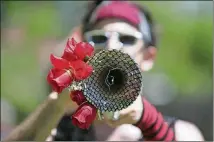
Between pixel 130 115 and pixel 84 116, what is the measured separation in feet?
0.66

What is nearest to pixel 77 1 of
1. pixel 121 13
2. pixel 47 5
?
pixel 47 5

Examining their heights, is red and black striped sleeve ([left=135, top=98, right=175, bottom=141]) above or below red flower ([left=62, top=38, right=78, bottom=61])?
below

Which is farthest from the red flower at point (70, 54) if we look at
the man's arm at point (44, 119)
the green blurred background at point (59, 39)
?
the green blurred background at point (59, 39)

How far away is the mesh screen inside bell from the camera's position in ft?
3.36

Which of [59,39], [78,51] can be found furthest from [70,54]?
[59,39]

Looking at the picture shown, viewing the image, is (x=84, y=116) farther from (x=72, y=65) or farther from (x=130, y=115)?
(x=130, y=115)

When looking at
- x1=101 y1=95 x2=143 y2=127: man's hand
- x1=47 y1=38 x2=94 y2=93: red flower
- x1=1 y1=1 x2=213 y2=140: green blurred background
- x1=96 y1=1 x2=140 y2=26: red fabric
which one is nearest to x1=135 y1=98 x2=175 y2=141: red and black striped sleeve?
x1=101 y1=95 x2=143 y2=127: man's hand

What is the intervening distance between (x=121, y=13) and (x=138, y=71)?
54 cm

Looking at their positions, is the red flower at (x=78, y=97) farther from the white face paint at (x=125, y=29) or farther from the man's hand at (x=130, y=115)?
the white face paint at (x=125, y=29)

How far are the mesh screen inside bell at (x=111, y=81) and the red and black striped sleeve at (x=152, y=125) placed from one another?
170 millimetres

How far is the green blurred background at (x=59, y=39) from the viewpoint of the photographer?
2.64 m

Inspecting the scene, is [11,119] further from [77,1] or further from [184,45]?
[184,45]

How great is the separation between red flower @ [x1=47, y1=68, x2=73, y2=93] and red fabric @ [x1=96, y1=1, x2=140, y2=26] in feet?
1.89

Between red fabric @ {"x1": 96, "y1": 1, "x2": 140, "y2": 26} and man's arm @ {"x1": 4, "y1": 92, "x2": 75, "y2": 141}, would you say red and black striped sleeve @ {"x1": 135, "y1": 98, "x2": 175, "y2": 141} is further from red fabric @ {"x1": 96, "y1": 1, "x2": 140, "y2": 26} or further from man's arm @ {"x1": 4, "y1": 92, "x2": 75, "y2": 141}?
red fabric @ {"x1": 96, "y1": 1, "x2": 140, "y2": 26}
